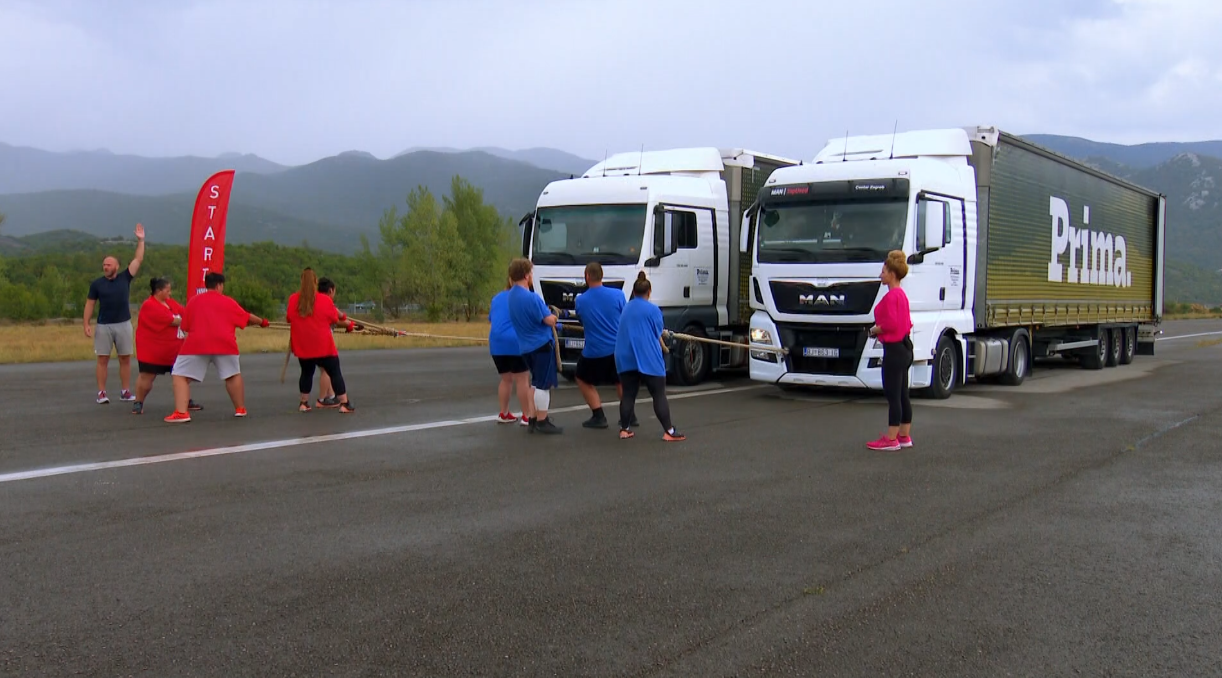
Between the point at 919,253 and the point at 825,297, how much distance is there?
4.35 feet

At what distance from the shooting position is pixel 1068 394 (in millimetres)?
14820

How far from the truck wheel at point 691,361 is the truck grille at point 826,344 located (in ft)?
6.63

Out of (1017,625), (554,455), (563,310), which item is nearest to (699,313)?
(563,310)

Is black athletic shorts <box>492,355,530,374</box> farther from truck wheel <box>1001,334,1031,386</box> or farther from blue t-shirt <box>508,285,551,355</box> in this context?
truck wheel <box>1001,334,1031,386</box>

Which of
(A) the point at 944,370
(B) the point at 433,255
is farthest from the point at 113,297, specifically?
(B) the point at 433,255

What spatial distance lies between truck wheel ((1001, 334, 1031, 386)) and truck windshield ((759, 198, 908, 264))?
4456mm

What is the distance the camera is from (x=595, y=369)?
33.2 feet

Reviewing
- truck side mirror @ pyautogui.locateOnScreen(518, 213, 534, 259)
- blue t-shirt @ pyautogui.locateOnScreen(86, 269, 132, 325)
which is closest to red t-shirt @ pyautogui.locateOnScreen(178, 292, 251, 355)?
blue t-shirt @ pyautogui.locateOnScreen(86, 269, 132, 325)

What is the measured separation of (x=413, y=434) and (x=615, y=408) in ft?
10.5

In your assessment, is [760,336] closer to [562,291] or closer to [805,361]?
[805,361]

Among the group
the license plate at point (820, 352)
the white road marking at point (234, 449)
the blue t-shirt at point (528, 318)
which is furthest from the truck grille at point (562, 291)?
the blue t-shirt at point (528, 318)

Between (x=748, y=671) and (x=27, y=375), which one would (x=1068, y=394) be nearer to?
(x=748, y=671)

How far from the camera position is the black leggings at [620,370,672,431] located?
376 inches

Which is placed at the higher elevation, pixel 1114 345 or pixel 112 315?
pixel 112 315
